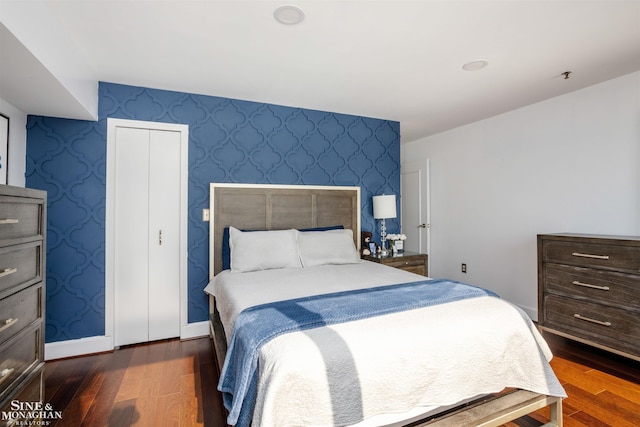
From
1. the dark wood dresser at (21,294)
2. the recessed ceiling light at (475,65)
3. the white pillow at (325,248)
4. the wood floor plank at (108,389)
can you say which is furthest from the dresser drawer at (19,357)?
the recessed ceiling light at (475,65)

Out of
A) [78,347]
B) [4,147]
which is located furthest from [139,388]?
[4,147]

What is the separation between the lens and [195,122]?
3.01m

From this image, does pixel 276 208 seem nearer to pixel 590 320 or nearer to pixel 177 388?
pixel 177 388

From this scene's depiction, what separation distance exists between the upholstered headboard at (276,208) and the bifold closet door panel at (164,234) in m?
0.33

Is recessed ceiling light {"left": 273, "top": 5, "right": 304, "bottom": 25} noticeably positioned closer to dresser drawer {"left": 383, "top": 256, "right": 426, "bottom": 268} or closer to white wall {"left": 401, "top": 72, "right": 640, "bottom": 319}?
dresser drawer {"left": 383, "top": 256, "right": 426, "bottom": 268}

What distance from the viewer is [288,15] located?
1.82 m

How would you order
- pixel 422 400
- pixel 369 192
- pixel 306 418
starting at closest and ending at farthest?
pixel 306 418 < pixel 422 400 < pixel 369 192

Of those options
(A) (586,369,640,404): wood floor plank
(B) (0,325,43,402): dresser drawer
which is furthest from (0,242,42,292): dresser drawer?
(A) (586,369,640,404): wood floor plank

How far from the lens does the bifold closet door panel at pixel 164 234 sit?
288 centimetres

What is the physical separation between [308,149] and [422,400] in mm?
2708

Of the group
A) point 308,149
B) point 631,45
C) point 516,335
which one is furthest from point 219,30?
point 631,45

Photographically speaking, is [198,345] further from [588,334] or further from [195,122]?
[588,334]

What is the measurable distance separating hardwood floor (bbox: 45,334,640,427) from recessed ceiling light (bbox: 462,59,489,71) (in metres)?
2.40

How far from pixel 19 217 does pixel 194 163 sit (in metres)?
1.63
